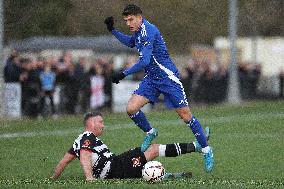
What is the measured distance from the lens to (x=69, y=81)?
32.6 m

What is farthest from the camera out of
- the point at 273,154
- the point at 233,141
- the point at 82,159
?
the point at 233,141

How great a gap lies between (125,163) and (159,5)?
2298cm

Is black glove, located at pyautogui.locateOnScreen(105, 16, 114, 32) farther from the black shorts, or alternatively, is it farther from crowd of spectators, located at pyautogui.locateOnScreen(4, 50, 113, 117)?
crowd of spectators, located at pyautogui.locateOnScreen(4, 50, 113, 117)

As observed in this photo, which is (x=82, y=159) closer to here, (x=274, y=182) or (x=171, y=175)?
(x=171, y=175)

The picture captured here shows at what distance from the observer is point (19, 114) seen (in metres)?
30.7

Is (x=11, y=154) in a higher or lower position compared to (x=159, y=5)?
lower

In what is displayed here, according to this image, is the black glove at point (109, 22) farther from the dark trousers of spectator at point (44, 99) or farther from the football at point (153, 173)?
the dark trousers of spectator at point (44, 99)

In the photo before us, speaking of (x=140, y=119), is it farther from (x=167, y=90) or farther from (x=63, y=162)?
(x=63, y=162)

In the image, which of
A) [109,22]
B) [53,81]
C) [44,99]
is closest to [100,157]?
[109,22]

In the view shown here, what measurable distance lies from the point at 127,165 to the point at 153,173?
0.79 meters

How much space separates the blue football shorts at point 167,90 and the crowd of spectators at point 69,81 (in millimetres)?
12723

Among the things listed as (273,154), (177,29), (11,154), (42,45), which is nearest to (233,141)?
(273,154)

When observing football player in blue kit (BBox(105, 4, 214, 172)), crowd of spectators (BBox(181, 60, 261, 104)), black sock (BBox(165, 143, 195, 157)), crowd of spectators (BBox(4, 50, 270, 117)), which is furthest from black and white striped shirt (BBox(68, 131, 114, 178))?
crowd of spectators (BBox(181, 60, 261, 104))

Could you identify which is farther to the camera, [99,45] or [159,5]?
[99,45]
